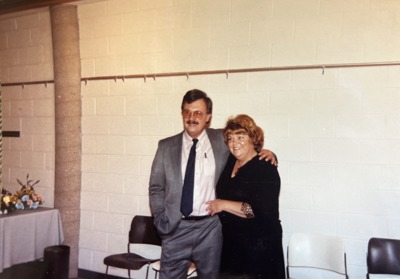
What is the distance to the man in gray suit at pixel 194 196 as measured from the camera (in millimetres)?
3029

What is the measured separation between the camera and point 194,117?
310 centimetres

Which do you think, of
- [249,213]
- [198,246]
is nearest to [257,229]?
[249,213]

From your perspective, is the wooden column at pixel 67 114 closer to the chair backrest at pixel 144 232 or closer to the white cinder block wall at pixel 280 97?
the white cinder block wall at pixel 280 97

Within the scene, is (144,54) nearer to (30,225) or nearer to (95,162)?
(95,162)

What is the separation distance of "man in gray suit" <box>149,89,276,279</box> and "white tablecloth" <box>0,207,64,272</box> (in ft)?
4.92

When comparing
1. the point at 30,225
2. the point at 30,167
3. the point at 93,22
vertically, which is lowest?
the point at 30,225

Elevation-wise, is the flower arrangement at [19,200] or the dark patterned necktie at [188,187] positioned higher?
the dark patterned necktie at [188,187]

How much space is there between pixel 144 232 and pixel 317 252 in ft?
5.26

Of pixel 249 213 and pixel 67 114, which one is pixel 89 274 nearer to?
pixel 67 114

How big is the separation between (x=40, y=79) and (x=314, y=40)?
310cm

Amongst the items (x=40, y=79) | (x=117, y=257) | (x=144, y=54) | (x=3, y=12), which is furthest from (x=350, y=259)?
(x=3, y=12)

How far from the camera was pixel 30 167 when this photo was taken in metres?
4.95

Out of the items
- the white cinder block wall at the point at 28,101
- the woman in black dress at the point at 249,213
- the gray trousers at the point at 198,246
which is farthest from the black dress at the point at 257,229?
the white cinder block wall at the point at 28,101

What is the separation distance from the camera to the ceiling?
14.7 ft
